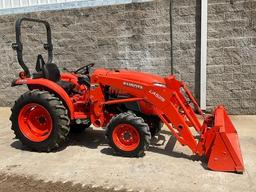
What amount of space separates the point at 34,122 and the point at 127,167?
5.79 ft

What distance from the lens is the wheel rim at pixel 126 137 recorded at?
15.9 ft

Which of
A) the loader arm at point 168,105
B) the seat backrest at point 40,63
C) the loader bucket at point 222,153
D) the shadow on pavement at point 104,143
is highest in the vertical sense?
the seat backrest at point 40,63

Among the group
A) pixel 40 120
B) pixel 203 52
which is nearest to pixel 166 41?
pixel 203 52

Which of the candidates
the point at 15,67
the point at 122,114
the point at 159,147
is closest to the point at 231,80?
the point at 159,147

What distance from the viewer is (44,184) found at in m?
4.20

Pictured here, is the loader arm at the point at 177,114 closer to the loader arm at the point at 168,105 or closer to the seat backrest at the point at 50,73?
the loader arm at the point at 168,105

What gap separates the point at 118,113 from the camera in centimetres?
531

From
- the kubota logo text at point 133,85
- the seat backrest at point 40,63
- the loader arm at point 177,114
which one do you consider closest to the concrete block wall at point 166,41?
the loader arm at point 177,114

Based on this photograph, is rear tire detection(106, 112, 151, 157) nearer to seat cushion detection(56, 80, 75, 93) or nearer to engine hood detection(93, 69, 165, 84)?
engine hood detection(93, 69, 165, 84)

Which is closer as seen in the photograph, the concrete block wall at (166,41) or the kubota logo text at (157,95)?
the kubota logo text at (157,95)

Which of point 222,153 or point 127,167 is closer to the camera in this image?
point 222,153

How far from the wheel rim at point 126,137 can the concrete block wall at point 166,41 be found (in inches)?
116

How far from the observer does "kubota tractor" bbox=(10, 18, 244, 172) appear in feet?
15.2

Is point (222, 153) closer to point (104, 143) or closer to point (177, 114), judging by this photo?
point (177, 114)
